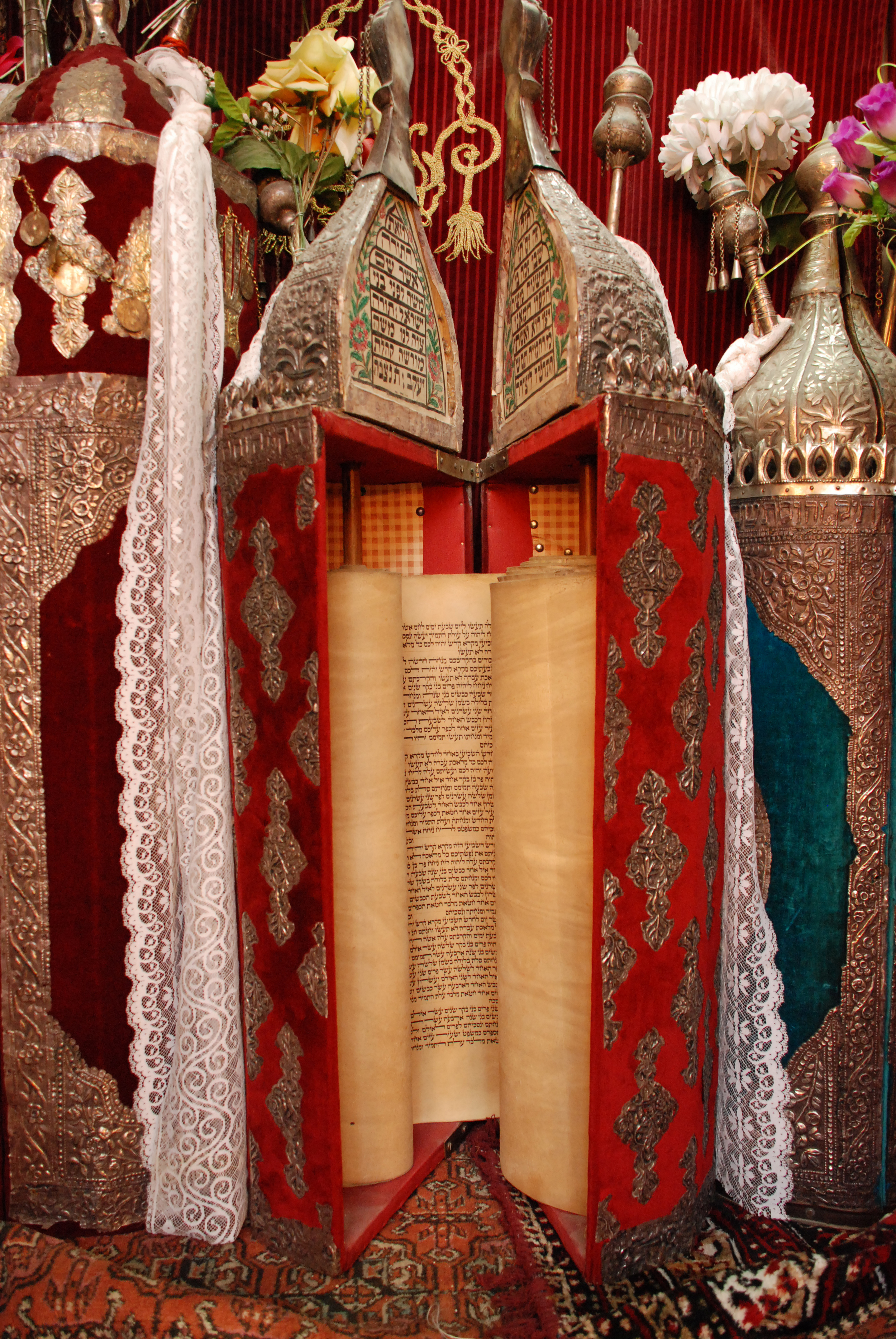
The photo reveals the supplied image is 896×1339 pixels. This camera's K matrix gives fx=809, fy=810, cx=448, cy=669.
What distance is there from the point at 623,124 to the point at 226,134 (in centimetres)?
70

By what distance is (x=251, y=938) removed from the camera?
1.12 meters

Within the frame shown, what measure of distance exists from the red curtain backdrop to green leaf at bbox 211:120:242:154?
0.29 m

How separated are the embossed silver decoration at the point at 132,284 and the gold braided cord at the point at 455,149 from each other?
2.10ft

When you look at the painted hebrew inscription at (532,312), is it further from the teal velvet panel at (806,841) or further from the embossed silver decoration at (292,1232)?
the embossed silver decoration at (292,1232)

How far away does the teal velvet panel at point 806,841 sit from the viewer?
4.09ft

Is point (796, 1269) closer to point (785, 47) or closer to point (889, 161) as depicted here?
point (889, 161)

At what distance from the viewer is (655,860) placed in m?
1.03

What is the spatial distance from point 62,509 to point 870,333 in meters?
1.33

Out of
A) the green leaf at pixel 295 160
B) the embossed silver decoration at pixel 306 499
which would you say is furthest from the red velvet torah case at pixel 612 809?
the green leaf at pixel 295 160

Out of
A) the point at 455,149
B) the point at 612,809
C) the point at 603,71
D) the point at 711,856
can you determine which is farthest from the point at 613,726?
the point at 603,71

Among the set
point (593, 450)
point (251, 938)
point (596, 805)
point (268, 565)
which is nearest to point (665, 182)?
point (593, 450)

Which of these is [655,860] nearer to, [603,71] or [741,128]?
[741,128]

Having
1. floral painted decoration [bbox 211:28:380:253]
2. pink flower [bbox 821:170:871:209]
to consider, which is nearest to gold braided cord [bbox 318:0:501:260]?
floral painted decoration [bbox 211:28:380:253]

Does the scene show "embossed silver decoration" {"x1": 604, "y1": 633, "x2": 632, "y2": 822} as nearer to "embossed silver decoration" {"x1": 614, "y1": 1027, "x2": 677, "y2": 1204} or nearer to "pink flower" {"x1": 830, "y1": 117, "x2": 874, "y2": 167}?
"embossed silver decoration" {"x1": 614, "y1": 1027, "x2": 677, "y2": 1204}
